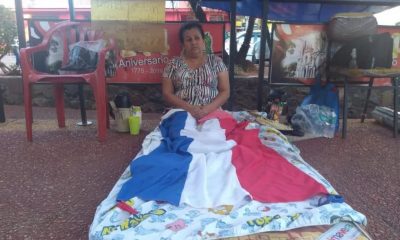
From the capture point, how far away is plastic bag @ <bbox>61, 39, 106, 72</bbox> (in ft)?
12.3

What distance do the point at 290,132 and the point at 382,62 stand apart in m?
1.27

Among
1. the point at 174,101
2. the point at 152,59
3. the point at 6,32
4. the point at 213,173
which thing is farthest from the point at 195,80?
the point at 6,32

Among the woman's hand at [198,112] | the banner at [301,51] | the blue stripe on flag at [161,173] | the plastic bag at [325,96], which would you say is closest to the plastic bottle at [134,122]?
the woman's hand at [198,112]

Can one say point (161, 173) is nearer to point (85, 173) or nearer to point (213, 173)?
point (213, 173)

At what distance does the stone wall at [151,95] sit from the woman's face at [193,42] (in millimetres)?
2523

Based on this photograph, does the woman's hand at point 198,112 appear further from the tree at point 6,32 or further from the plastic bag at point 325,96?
the tree at point 6,32

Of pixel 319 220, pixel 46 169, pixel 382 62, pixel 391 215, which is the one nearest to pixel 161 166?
pixel 319 220

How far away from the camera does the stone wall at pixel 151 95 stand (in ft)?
19.3

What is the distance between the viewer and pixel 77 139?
3754 mm

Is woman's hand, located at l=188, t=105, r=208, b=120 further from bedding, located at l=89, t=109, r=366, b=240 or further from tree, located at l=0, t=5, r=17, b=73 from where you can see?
tree, located at l=0, t=5, r=17, b=73

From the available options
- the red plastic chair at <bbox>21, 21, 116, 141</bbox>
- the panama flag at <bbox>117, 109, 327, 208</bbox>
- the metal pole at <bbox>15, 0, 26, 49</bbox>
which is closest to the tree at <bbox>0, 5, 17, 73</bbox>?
the metal pole at <bbox>15, 0, 26, 49</bbox>

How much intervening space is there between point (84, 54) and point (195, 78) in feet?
4.25

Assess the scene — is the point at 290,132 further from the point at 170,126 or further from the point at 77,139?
the point at 77,139

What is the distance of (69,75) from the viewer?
3402 mm
